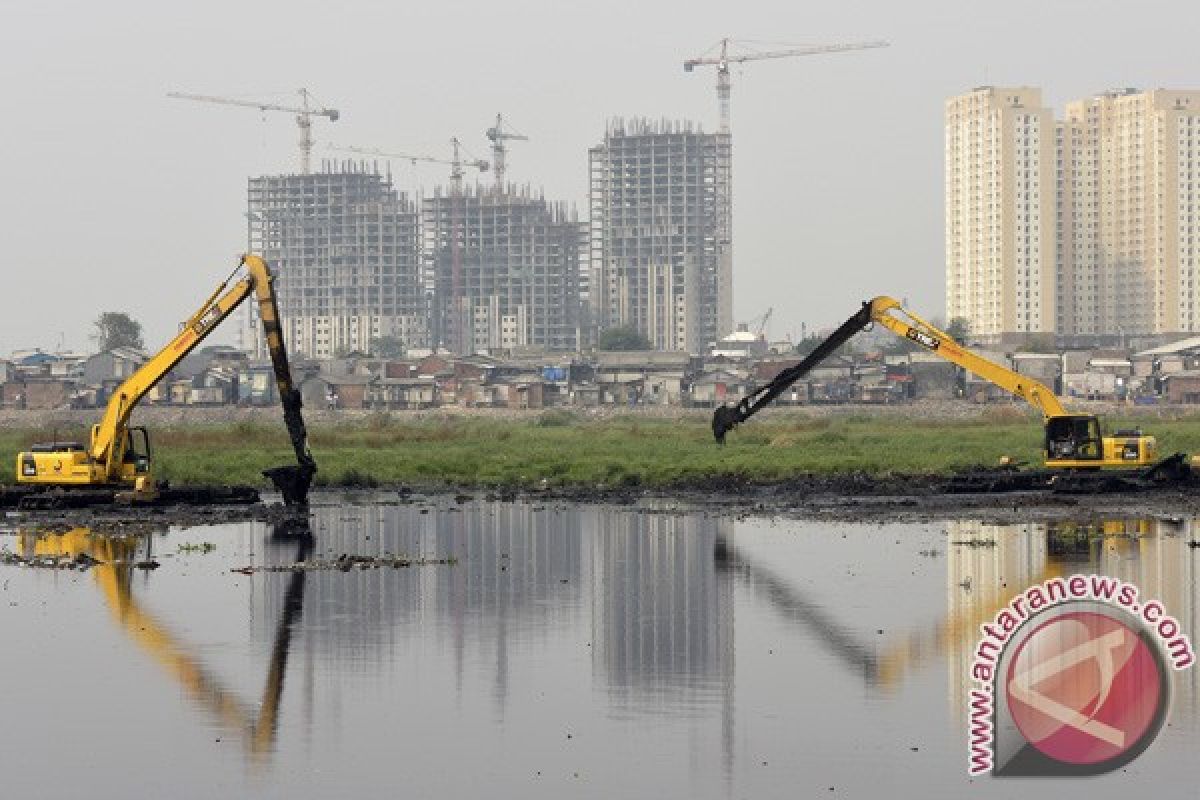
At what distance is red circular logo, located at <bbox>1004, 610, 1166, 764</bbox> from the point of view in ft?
61.9

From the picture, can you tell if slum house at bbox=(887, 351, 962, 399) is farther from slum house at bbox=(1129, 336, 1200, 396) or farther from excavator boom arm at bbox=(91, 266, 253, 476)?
excavator boom arm at bbox=(91, 266, 253, 476)

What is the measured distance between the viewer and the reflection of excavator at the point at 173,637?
21656mm

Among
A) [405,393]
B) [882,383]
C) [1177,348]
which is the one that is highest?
[1177,348]

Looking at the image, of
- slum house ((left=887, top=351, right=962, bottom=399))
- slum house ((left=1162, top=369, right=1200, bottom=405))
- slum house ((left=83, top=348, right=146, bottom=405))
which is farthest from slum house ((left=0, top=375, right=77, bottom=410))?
slum house ((left=1162, top=369, right=1200, bottom=405))

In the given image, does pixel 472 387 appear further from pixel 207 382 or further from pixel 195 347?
pixel 195 347

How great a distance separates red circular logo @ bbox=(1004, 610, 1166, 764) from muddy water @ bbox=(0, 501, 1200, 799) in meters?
0.34

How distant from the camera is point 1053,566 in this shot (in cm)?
3372

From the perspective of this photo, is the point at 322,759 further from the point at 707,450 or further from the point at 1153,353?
the point at 1153,353

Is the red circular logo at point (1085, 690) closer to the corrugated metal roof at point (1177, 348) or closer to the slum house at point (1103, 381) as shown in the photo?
the slum house at point (1103, 381)

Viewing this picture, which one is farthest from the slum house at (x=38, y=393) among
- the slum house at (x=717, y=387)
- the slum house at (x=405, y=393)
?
the slum house at (x=717, y=387)

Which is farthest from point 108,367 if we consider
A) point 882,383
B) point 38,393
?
point 882,383

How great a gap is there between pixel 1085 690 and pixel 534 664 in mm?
6738

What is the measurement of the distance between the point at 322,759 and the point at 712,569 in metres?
16.4

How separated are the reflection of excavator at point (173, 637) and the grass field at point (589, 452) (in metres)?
16.4
